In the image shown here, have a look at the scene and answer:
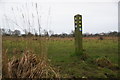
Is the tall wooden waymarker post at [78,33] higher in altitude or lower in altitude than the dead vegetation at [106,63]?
higher

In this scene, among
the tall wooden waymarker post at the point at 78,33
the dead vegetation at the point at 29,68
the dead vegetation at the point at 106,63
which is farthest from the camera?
the tall wooden waymarker post at the point at 78,33

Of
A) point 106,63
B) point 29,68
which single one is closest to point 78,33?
point 106,63

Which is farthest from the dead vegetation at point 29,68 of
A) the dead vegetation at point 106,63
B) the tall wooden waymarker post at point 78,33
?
the tall wooden waymarker post at point 78,33

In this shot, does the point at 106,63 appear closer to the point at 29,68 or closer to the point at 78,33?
the point at 78,33

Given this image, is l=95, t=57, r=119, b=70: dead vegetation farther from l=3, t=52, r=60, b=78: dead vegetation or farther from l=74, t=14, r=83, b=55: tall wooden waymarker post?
l=3, t=52, r=60, b=78: dead vegetation

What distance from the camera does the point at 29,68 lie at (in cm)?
272

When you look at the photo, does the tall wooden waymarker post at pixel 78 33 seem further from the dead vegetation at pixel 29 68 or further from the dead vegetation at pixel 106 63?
the dead vegetation at pixel 29 68

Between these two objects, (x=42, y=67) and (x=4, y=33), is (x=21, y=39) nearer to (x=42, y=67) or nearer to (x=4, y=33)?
(x=4, y=33)

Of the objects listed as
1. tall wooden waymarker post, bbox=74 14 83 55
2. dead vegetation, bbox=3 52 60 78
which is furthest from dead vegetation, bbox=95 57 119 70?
dead vegetation, bbox=3 52 60 78

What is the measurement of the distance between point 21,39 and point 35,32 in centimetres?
32

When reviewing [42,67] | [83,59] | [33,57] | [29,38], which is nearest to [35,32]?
[29,38]

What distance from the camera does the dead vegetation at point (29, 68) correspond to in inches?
105

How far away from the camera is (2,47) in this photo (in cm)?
302

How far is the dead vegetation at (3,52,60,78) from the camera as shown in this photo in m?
2.66
